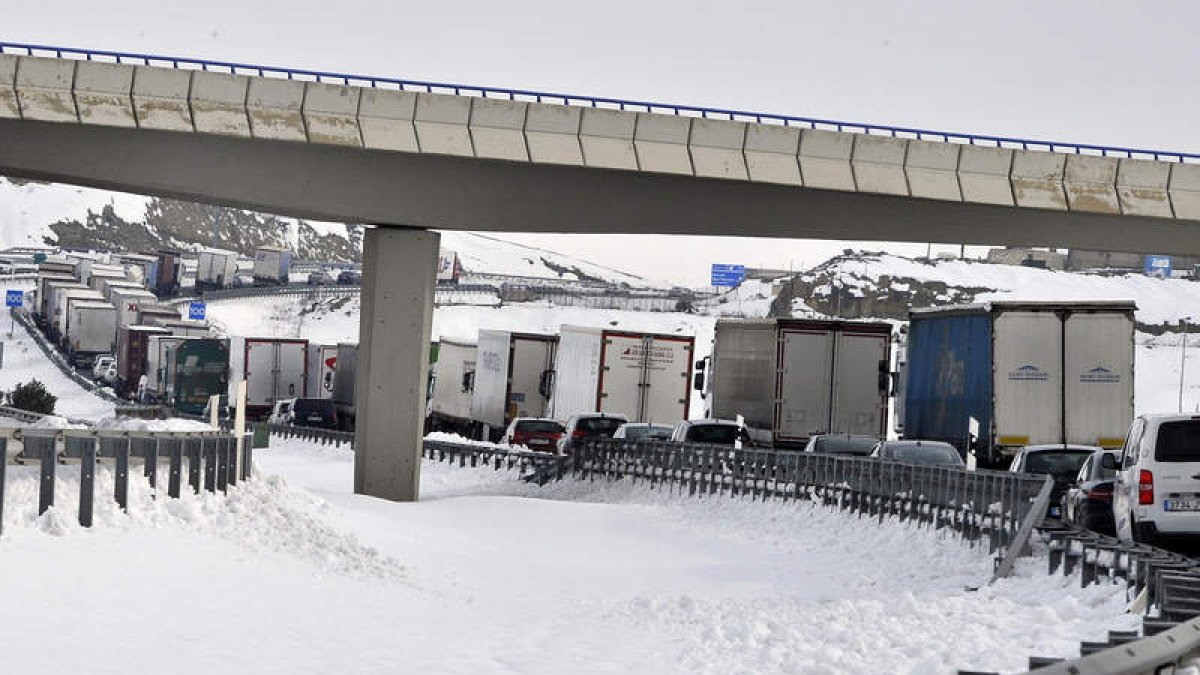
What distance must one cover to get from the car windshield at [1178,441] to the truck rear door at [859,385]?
2212 cm

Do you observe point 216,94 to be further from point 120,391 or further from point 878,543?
point 120,391

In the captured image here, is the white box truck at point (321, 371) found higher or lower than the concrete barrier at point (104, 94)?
lower

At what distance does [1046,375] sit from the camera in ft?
113

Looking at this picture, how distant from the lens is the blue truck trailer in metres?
33.9

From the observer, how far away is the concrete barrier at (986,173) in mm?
38844

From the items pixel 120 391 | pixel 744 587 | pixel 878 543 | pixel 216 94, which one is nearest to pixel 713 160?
pixel 216 94

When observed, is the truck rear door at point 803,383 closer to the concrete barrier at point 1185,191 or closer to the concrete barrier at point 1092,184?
the concrete barrier at point 1092,184

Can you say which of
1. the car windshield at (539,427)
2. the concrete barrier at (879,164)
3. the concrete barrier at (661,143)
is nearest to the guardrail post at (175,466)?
the concrete barrier at (661,143)

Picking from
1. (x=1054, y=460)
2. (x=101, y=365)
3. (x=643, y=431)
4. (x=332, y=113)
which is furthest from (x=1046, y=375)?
(x=101, y=365)

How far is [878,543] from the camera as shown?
27.9m

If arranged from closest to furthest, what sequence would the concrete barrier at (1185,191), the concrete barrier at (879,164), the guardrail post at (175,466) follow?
the guardrail post at (175,466)
the concrete barrier at (879,164)
the concrete barrier at (1185,191)

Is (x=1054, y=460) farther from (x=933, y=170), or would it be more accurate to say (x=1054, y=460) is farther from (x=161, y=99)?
(x=161, y=99)

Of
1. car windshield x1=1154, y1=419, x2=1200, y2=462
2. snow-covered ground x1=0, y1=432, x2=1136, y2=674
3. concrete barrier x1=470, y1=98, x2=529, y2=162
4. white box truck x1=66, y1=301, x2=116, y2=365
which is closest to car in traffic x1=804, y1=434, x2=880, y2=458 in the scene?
concrete barrier x1=470, y1=98, x2=529, y2=162

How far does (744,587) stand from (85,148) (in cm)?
1679
